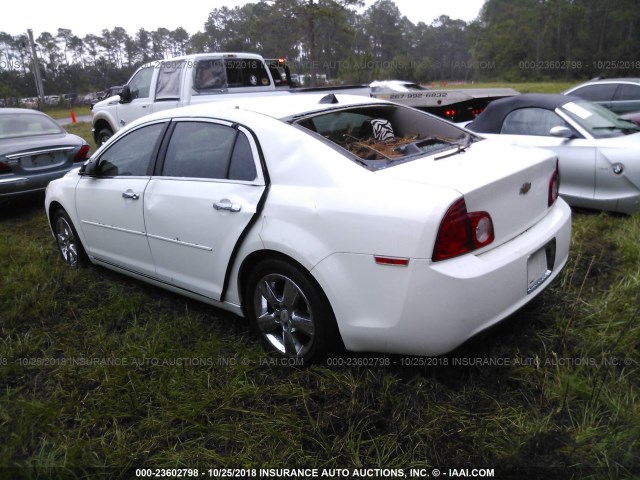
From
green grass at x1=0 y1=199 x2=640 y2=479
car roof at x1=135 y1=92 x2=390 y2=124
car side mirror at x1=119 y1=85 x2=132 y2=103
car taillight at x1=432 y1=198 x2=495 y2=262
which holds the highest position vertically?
car side mirror at x1=119 y1=85 x2=132 y2=103

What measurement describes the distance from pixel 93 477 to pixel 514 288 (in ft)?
6.95

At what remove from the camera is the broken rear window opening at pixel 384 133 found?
285 centimetres

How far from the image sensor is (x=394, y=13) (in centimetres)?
5825

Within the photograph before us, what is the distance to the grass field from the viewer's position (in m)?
2.20

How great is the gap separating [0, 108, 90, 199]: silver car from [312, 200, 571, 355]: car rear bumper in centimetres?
544

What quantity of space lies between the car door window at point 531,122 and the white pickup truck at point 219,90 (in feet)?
7.19

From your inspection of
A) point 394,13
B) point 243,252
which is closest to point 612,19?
point 394,13

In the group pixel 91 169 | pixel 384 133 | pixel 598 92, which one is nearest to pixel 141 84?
pixel 91 169

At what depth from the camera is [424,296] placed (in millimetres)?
2252

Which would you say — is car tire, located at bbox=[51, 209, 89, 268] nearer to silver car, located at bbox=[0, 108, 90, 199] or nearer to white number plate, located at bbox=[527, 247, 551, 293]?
silver car, located at bbox=[0, 108, 90, 199]

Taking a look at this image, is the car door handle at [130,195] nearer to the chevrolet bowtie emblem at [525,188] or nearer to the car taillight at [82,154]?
the chevrolet bowtie emblem at [525,188]

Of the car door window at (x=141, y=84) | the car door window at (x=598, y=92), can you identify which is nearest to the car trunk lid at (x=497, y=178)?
the car door window at (x=598, y=92)

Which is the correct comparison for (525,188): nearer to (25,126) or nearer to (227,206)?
(227,206)

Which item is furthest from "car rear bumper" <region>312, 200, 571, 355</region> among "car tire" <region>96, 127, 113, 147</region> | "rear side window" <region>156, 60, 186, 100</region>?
"car tire" <region>96, 127, 113, 147</region>
